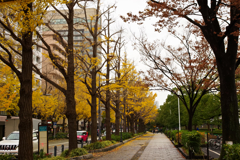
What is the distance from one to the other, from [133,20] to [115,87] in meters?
11.3

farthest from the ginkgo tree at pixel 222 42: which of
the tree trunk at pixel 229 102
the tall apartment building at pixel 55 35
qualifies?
the tall apartment building at pixel 55 35

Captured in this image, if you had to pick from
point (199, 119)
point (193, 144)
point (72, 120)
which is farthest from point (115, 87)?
point (199, 119)

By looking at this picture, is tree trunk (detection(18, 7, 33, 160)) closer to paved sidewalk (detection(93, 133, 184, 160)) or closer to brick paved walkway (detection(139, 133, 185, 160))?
paved sidewalk (detection(93, 133, 184, 160))

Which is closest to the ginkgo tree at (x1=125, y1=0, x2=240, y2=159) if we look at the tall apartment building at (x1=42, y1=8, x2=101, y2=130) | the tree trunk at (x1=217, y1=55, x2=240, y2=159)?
the tree trunk at (x1=217, y1=55, x2=240, y2=159)

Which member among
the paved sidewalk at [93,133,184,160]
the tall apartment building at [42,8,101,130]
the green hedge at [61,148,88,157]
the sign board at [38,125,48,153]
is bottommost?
the paved sidewalk at [93,133,184,160]

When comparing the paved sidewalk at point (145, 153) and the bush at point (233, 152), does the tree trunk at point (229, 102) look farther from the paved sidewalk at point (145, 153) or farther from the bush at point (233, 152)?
the paved sidewalk at point (145, 153)

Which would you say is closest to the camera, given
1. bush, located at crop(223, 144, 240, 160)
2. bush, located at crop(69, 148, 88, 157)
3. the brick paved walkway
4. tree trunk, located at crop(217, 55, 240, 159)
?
bush, located at crop(223, 144, 240, 160)

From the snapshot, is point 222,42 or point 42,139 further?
point 42,139

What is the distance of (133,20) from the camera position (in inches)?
401

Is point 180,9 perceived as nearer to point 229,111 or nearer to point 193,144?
point 229,111

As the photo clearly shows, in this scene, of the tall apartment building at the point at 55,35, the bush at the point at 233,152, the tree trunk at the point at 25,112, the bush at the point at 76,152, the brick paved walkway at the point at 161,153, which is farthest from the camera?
the tall apartment building at the point at 55,35

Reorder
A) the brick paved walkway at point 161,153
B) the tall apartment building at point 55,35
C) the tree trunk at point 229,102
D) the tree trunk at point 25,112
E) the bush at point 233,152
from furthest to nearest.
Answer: the tall apartment building at point 55,35 → the brick paved walkway at point 161,153 → the tree trunk at point 229,102 → the tree trunk at point 25,112 → the bush at point 233,152

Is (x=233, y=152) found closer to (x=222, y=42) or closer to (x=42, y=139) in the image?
(x=222, y=42)

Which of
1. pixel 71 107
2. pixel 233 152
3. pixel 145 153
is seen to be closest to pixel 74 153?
pixel 71 107
